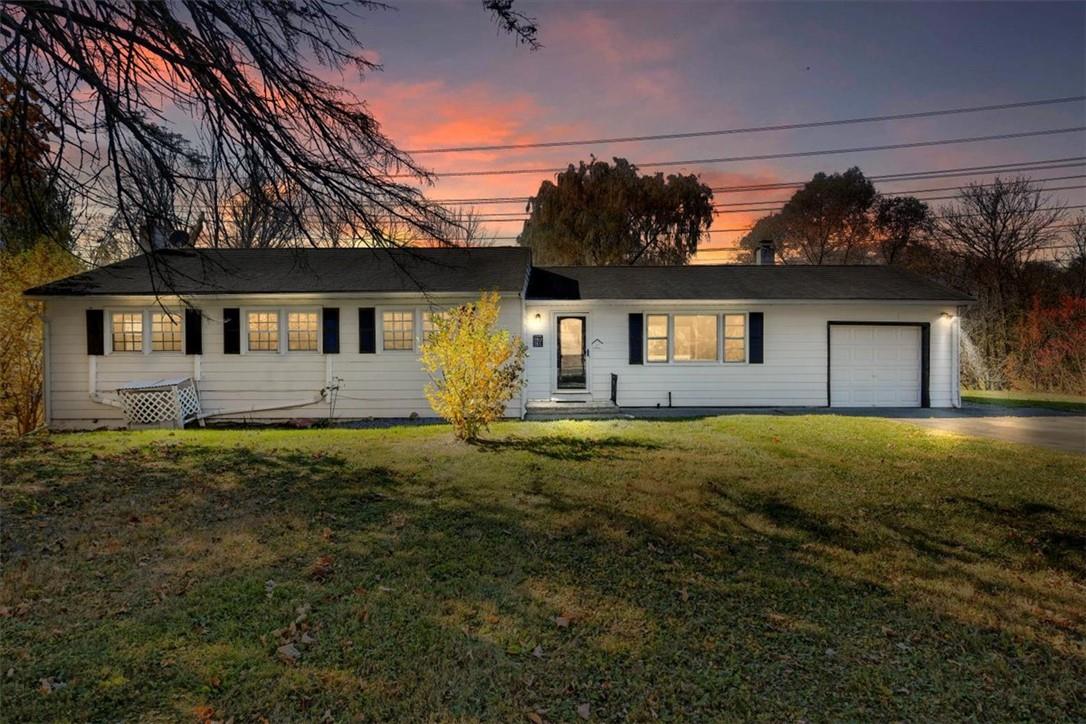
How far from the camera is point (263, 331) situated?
12.2 m

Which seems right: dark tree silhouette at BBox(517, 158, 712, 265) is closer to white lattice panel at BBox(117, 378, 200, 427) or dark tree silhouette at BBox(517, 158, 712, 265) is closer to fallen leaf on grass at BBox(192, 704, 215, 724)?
white lattice panel at BBox(117, 378, 200, 427)

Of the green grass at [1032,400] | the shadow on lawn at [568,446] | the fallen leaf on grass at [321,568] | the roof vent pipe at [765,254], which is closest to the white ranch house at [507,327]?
the roof vent pipe at [765,254]

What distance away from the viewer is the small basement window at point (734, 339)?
518 inches

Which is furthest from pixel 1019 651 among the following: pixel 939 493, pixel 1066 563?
pixel 939 493

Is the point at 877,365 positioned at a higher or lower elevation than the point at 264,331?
lower

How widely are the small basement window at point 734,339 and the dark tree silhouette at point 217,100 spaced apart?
10.2 metres

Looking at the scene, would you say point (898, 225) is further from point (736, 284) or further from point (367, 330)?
point (367, 330)

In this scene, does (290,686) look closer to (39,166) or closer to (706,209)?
(39,166)

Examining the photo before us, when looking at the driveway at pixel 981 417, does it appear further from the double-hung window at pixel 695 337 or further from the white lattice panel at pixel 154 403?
the white lattice panel at pixel 154 403

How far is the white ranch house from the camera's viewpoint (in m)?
12.0

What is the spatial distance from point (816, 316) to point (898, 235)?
705 inches

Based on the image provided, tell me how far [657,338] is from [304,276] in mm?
8768

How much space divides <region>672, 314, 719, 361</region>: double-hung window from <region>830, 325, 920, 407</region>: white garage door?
301cm

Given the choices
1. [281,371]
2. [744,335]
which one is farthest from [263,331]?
[744,335]
